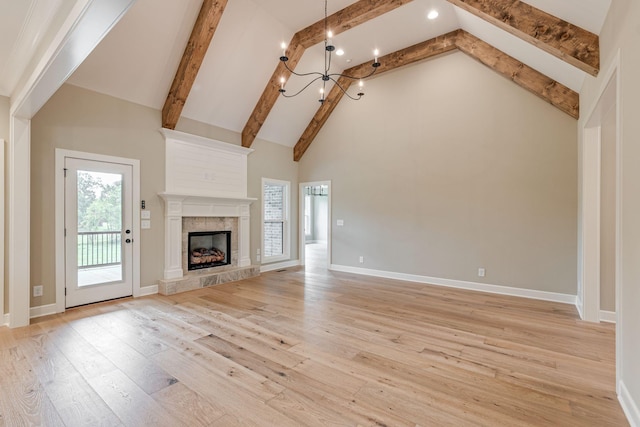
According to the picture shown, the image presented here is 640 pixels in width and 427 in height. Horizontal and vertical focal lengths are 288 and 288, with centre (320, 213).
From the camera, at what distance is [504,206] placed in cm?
473

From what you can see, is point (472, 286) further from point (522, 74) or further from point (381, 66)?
point (381, 66)

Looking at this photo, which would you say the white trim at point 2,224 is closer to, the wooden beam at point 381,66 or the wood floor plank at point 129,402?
the wood floor plank at point 129,402

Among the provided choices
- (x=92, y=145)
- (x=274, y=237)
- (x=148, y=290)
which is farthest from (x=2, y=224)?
(x=274, y=237)

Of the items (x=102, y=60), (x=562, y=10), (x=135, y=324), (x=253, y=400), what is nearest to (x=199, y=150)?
(x=102, y=60)

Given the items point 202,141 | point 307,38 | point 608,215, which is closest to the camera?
point 608,215

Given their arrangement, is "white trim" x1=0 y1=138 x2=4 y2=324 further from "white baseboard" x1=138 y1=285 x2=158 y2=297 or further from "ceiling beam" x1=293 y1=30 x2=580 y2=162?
"ceiling beam" x1=293 y1=30 x2=580 y2=162

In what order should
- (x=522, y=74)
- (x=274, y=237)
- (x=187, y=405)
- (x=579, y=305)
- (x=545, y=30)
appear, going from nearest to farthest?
1. (x=187, y=405)
2. (x=545, y=30)
3. (x=579, y=305)
4. (x=522, y=74)
5. (x=274, y=237)

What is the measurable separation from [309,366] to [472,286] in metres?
A: 3.73

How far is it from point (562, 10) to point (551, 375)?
330cm

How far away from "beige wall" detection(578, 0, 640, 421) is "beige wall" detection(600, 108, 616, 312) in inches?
72.1

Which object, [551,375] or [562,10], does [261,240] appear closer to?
[551,375]

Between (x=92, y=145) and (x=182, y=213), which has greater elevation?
(x=92, y=145)

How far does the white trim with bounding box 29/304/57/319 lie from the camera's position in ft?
11.9

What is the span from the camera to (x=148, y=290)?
4680mm
